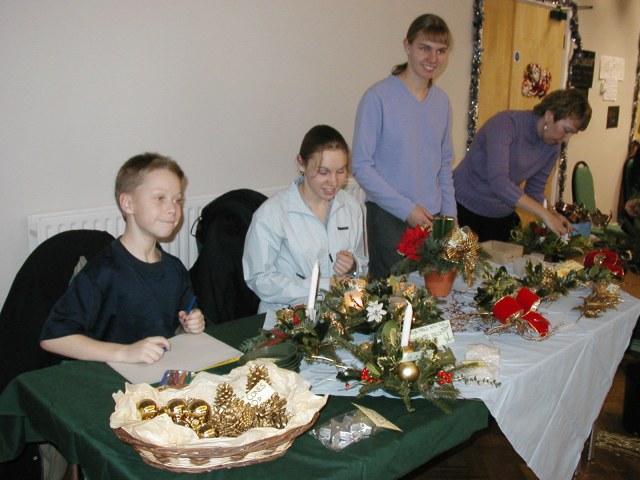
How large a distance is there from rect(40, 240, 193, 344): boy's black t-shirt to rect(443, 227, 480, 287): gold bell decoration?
0.91m

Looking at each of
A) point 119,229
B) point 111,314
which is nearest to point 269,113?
point 119,229

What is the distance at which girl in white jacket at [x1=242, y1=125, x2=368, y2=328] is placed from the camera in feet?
7.07

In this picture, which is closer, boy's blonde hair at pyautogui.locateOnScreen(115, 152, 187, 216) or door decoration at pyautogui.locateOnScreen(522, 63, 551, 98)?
boy's blonde hair at pyautogui.locateOnScreen(115, 152, 187, 216)

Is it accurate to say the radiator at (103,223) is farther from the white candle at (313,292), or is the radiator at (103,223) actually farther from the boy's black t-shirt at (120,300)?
the white candle at (313,292)

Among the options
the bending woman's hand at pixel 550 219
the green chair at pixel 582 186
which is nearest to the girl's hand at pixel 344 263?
the bending woman's hand at pixel 550 219

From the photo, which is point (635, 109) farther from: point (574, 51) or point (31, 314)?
point (31, 314)

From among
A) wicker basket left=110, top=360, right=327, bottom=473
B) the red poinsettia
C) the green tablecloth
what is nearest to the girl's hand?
the red poinsettia

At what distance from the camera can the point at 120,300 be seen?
1.78 m

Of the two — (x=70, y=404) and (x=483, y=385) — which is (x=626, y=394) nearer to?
(x=483, y=385)

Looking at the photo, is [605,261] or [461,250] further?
[605,261]

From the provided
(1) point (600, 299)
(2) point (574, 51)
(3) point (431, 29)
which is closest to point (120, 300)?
(1) point (600, 299)

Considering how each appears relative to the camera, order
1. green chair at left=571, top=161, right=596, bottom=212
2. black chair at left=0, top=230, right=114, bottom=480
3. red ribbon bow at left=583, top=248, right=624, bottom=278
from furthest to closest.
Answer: green chair at left=571, top=161, right=596, bottom=212 → red ribbon bow at left=583, top=248, right=624, bottom=278 → black chair at left=0, top=230, right=114, bottom=480

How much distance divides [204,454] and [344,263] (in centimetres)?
115

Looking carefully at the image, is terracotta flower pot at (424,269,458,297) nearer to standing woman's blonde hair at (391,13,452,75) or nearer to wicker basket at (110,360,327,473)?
wicker basket at (110,360,327,473)
